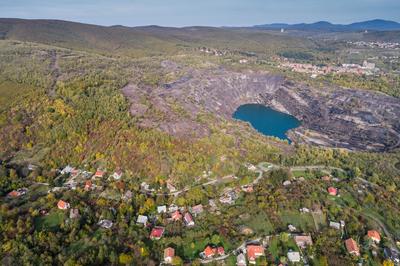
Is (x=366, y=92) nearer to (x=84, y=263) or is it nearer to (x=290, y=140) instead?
(x=290, y=140)

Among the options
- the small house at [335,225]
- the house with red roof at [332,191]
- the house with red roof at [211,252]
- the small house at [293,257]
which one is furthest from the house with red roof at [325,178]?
the house with red roof at [211,252]

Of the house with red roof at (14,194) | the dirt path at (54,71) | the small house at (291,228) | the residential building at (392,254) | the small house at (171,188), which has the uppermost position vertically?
the dirt path at (54,71)

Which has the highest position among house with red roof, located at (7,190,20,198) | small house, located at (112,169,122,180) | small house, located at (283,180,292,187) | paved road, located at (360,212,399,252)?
small house, located at (112,169,122,180)

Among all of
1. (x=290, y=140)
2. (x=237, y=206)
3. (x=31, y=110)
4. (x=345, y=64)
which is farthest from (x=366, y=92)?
(x=31, y=110)

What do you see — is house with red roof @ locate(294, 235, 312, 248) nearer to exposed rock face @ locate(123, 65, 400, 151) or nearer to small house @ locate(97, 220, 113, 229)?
small house @ locate(97, 220, 113, 229)

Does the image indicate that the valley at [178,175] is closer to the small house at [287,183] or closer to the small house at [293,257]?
the small house at [293,257]

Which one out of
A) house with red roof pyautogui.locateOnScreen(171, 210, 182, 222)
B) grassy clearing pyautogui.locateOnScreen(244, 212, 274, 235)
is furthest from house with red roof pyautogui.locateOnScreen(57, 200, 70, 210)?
grassy clearing pyautogui.locateOnScreen(244, 212, 274, 235)

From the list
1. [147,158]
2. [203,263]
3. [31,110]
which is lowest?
[203,263]
